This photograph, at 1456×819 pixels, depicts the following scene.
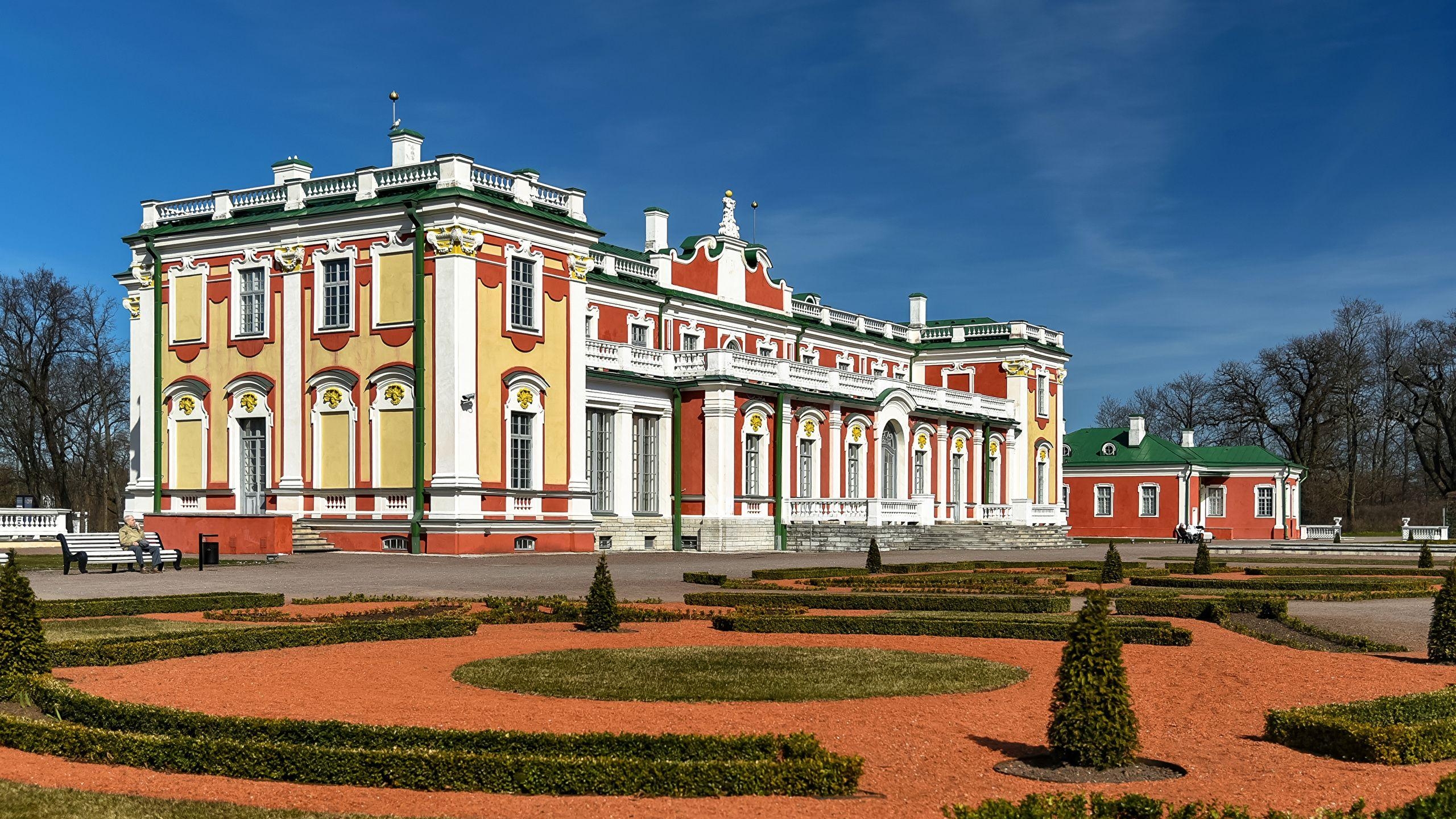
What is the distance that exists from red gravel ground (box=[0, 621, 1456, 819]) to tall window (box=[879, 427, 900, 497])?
36893 millimetres

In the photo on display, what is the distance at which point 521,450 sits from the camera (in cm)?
3784

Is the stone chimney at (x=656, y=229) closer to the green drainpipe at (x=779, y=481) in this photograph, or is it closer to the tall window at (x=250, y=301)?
the green drainpipe at (x=779, y=481)

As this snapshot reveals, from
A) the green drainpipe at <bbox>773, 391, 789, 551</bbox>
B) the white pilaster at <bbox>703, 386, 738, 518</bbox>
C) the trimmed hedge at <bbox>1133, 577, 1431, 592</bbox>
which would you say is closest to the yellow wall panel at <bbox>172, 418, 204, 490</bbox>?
the white pilaster at <bbox>703, 386, 738, 518</bbox>

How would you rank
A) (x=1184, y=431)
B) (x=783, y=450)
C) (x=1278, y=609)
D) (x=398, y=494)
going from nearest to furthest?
(x=1278, y=609) → (x=398, y=494) → (x=783, y=450) → (x=1184, y=431)

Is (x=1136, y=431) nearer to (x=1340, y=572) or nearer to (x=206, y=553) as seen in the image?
(x=1340, y=572)

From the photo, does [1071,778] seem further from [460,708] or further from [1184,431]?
[1184,431]

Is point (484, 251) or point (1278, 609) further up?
point (484, 251)

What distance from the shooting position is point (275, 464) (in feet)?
127

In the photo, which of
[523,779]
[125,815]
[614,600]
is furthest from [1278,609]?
[125,815]

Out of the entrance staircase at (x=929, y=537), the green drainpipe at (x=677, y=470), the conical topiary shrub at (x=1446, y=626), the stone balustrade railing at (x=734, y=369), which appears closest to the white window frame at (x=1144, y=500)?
the entrance staircase at (x=929, y=537)

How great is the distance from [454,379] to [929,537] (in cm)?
2048

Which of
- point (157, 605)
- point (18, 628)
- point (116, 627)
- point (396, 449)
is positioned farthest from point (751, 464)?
point (18, 628)

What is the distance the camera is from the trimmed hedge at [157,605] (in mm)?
18500

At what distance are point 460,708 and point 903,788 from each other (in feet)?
13.8
